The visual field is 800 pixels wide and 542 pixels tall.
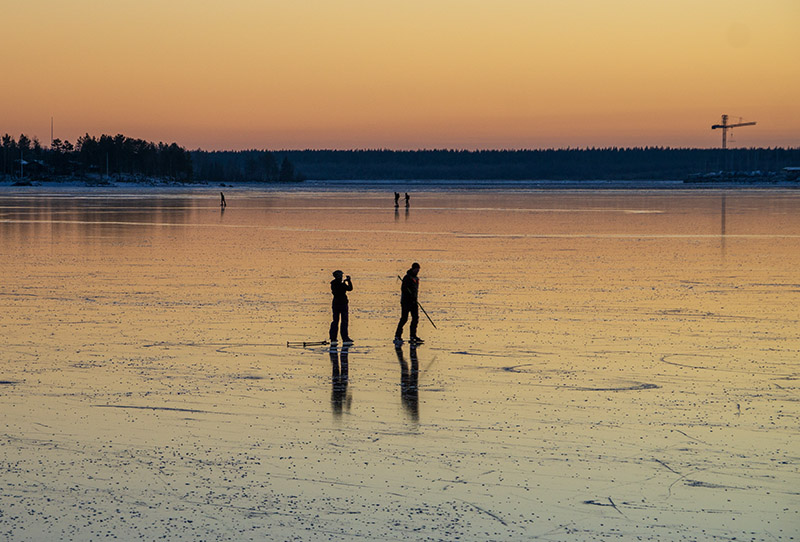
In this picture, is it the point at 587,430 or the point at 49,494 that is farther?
the point at 587,430

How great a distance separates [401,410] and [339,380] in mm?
1674

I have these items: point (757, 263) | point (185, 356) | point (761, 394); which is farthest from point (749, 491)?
point (757, 263)

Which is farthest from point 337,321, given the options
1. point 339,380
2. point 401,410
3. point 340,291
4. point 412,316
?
point 401,410

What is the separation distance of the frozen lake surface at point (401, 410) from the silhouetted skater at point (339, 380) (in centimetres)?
8

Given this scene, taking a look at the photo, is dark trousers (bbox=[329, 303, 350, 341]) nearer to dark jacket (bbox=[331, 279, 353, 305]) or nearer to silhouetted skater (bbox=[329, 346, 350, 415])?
dark jacket (bbox=[331, 279, 353, 305])

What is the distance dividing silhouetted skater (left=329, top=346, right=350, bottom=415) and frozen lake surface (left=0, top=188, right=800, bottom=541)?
0.08 m

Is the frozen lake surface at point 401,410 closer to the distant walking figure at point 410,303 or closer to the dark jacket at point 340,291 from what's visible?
the distant walking figure at point 410,303

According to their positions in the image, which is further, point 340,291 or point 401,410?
point 340,291

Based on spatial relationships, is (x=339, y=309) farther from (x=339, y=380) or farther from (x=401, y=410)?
(x=401, y=410)

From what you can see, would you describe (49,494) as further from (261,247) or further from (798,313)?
(261,247)

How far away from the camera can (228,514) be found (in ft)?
24.2

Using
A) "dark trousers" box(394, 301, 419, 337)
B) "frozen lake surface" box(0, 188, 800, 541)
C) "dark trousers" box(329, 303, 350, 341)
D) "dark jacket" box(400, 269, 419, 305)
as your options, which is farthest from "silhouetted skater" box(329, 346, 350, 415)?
"dark jacket" box(400, 269, 419, 305)

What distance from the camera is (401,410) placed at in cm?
1048

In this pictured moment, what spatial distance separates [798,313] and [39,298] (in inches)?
550
